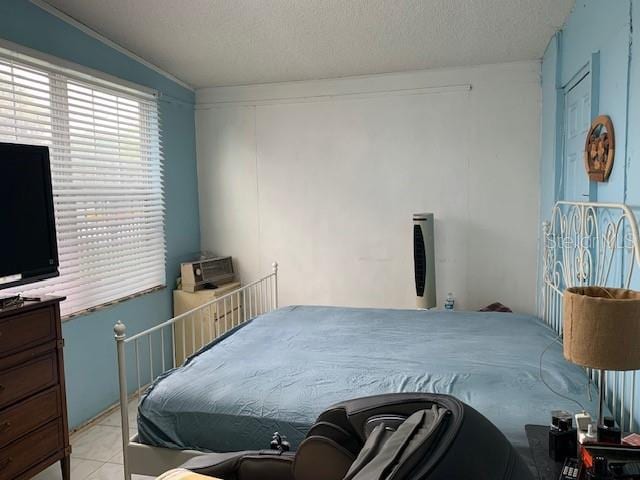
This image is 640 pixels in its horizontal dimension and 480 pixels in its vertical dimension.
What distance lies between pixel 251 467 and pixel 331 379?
32.8 inches

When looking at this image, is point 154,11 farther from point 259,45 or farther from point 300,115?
point 300,115

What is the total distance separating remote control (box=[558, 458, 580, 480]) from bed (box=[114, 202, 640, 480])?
272 mm

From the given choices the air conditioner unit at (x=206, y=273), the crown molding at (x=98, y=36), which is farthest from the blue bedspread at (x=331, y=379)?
the crown molding at (x=98, y=36)

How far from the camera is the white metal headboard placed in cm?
167

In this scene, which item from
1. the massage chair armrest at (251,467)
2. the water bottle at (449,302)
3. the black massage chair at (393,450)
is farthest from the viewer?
the water bottle at (449,302)

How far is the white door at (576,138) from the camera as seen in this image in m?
2.45

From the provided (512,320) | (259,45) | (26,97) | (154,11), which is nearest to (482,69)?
(259,45)

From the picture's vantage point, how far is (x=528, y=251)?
367 cm

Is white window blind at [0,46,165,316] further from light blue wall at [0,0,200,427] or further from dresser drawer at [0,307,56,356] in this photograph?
dresser drawer at [0,307,56,356]

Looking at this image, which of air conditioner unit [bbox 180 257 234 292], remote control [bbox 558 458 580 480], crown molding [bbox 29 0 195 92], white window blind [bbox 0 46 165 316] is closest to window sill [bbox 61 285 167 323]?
white window blind [bbox 0 46 165 316]

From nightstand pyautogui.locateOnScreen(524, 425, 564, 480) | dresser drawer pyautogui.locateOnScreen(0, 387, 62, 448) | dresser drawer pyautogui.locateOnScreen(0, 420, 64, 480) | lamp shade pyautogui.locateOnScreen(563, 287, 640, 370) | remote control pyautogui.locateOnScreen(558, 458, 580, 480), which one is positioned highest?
lamp shade pyautogui.locateOnScreen(563, 287, 640, 370)

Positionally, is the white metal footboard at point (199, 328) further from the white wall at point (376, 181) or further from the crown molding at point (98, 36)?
the crown molding at point (98, 36)

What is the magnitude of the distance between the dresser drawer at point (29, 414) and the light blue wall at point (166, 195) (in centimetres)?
69

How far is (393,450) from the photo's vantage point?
831 mm
